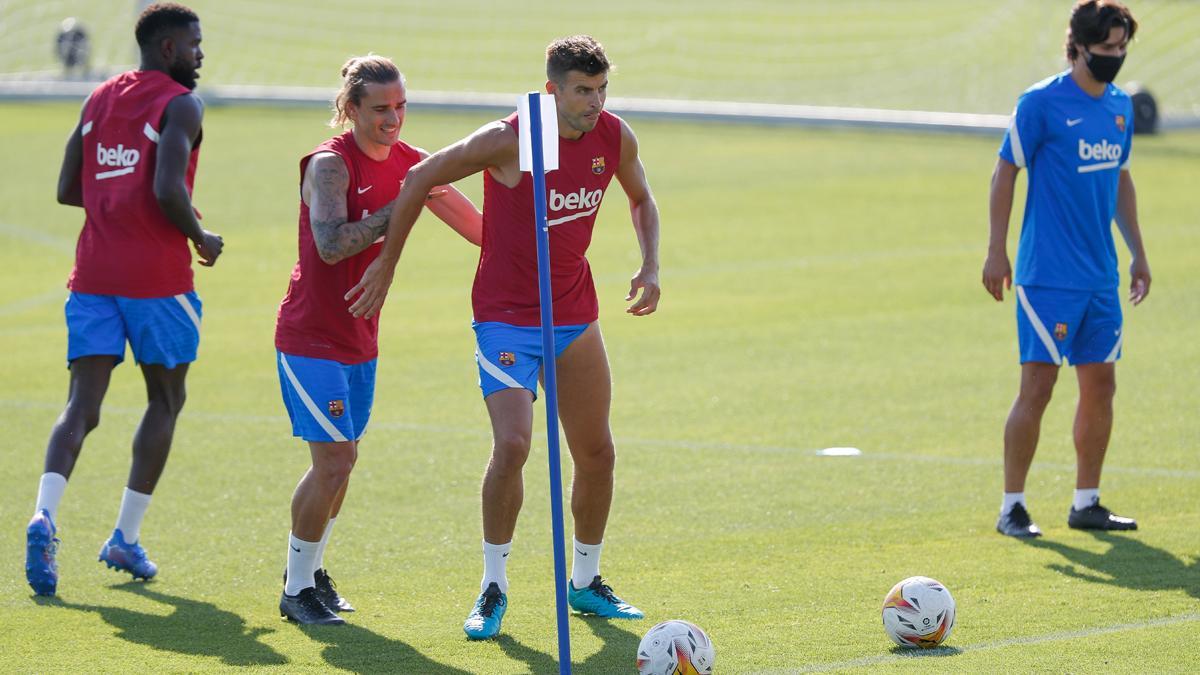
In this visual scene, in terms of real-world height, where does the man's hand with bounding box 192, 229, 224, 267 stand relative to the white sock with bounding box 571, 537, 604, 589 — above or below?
above

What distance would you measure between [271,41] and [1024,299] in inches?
1344

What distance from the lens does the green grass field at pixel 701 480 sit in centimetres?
647

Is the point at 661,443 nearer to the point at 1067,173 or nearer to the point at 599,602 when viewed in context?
the point at 1067,173

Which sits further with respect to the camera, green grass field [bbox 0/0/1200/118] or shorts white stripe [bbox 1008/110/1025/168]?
green grass field [bbox 0/0/1200/118]

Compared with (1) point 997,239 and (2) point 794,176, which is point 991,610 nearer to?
(1) point 997,239

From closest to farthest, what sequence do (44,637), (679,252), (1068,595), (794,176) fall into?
(44,637) < (1068,595) < (679,252) < (794,176)

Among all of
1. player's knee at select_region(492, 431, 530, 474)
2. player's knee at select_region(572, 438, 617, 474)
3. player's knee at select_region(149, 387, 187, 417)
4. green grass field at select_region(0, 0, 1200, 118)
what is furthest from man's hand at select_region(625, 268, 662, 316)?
green grass field at select_region(0, 0, 1200, 118)

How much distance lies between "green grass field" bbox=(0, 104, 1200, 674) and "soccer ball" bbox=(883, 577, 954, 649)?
0.10 m

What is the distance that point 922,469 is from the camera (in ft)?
30.6

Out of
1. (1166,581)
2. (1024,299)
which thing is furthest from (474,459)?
(1166,581)

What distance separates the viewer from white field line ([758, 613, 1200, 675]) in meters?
6.00

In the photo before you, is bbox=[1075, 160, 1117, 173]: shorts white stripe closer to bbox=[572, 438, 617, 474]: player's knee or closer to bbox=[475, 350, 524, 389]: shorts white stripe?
bbox=[572, 438, 617, 474]: player's knee

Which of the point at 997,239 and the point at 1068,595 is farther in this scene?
the point at 997,239

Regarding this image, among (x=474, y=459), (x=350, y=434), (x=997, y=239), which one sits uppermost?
(x=997, y=239)
